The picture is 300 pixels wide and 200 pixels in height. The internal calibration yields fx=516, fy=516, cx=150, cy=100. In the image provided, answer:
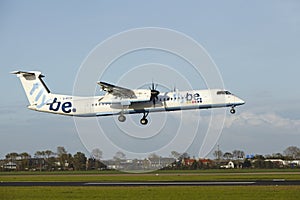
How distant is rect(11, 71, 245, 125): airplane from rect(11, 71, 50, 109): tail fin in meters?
0.21

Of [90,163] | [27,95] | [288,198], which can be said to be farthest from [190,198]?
[90,163]

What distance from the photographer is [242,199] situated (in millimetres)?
32312

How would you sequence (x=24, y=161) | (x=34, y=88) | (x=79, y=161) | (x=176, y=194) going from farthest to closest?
(x=24, y=161) < (x=79, y=161) < (x=34, y=88) < (x=176, y=194)

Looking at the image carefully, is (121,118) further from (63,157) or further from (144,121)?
(63,157)

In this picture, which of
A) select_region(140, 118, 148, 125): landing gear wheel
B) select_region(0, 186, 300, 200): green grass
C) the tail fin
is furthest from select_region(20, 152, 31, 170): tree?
select_region(0, 186, 300, 200): green grass

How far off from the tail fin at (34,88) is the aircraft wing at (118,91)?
34.9 ft

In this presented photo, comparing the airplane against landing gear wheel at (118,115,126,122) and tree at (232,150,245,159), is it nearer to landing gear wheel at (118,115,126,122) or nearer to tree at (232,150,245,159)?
landing gear wheel at (118,115,126,122)

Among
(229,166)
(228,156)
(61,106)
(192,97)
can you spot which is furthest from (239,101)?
(228,156)

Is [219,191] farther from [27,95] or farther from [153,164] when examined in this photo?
[153,164]

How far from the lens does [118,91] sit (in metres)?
62.2

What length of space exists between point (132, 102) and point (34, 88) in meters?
16.9

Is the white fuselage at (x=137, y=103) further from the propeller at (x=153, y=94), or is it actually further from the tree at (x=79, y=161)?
→ the tree at (x=79, y=161)

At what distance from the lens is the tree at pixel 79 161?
114 meters

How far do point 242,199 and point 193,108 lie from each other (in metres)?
28.9
